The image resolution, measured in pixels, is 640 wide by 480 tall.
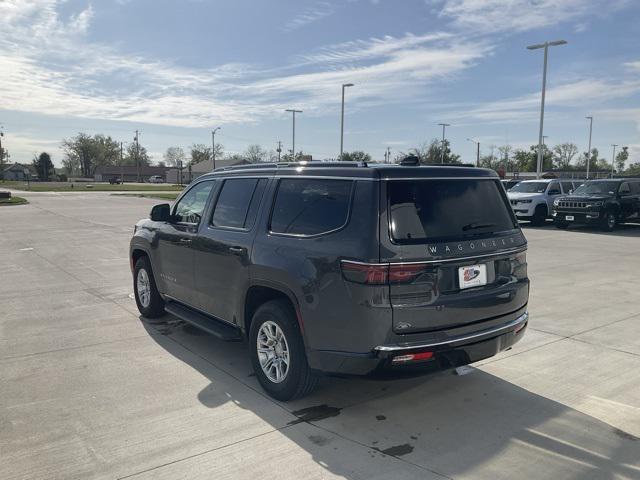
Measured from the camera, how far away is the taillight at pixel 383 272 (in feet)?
10.9

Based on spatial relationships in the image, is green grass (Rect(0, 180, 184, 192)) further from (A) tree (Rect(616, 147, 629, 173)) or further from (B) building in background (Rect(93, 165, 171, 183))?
(A) tree (Rect(616, 147, 629, 173))

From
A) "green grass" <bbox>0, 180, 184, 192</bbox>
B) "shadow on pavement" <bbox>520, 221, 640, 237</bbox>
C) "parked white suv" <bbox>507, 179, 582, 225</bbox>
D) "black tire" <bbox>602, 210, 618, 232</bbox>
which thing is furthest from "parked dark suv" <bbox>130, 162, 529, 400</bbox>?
"green grass" <bbox>0, 180, 184, 192</bbox>

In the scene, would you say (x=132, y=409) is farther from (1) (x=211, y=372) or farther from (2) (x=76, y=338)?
(2) (x=76, y=338)

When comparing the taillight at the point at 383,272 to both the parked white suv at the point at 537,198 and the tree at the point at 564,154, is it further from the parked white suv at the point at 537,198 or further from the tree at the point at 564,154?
the tree at the point at 564,154

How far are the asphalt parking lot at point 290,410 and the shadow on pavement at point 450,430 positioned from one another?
0.01m

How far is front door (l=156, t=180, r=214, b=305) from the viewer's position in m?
5.25

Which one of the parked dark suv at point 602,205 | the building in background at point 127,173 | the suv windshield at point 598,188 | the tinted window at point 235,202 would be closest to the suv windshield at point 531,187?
the suv windshield at point 598,188

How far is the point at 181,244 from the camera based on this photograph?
5352 millimetres

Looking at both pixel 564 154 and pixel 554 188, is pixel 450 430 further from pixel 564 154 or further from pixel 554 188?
pixel 564 154

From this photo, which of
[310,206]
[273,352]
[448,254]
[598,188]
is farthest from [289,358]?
[598,188]

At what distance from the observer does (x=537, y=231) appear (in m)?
18.5

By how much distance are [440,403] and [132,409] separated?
2393mm

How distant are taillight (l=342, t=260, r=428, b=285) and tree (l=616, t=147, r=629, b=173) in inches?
4190

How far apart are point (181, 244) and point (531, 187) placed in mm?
19673
